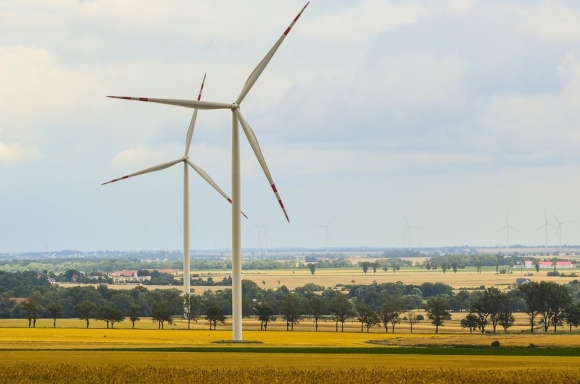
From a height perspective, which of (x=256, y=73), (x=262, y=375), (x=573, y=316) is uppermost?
(x=256, y=73)

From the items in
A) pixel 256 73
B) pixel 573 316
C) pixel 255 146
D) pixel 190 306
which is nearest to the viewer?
pixel 255 146

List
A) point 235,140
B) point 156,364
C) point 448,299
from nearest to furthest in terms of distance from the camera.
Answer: point 156,364 → point 235,140 → point 448,299

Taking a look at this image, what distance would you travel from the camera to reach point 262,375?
46.9 meters

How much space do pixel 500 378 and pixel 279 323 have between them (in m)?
89.9

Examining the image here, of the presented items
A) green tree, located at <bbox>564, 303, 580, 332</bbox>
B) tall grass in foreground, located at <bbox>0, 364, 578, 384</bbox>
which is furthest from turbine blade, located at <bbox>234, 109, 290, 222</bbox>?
green tree, located at <bbox>564, 303, 580, 332</bbox>

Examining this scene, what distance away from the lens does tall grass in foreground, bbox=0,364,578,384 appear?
149ft

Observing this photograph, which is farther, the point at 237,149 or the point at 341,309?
the point at 341,309

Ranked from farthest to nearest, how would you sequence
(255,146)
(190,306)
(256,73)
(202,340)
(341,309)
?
1. (341,309)
2. (190,306)
3. (202,340)
4. (256,73)
5. (255,146)

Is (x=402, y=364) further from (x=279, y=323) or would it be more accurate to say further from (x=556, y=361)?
(x=279, y=323)

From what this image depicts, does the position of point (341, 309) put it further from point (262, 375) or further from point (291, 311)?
point (262, 375)

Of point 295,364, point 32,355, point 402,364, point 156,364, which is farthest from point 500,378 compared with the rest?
point 32,355

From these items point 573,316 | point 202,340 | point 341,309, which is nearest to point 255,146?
point 202,340

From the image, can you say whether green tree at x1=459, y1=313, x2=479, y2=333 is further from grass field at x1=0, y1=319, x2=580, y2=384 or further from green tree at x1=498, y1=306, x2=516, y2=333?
grass field at x1=0, y1=319, x2=580, y2=384

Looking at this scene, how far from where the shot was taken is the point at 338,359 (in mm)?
59062
